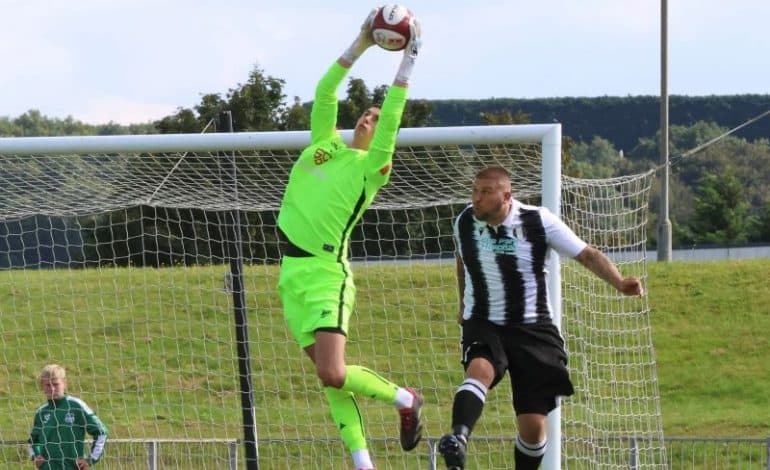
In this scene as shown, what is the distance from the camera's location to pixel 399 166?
10.7 m

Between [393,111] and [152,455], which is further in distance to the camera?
[152,455]

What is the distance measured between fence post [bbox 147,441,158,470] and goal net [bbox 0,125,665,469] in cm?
3

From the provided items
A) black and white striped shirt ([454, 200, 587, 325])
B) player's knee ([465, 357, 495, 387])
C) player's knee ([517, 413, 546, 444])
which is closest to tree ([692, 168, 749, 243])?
player's knee ([517, 413, 546, 444])

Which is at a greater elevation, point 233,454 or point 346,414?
point 346,414

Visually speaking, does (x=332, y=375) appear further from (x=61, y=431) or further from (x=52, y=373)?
(x=61, y=431)

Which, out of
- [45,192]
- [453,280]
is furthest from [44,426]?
[453,280]

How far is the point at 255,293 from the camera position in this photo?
12562mm

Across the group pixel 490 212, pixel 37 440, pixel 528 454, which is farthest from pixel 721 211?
pixel 490 212

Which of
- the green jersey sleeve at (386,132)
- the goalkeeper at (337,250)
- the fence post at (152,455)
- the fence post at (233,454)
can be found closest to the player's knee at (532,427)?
the goalkeeper at (337,250)

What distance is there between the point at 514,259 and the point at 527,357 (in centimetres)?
58

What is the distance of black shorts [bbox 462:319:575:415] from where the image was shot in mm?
7785

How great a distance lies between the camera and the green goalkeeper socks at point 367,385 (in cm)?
749

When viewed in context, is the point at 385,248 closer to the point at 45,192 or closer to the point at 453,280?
the point at 453,280

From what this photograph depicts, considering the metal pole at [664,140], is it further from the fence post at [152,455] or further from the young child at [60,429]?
the young child at [60,429]
